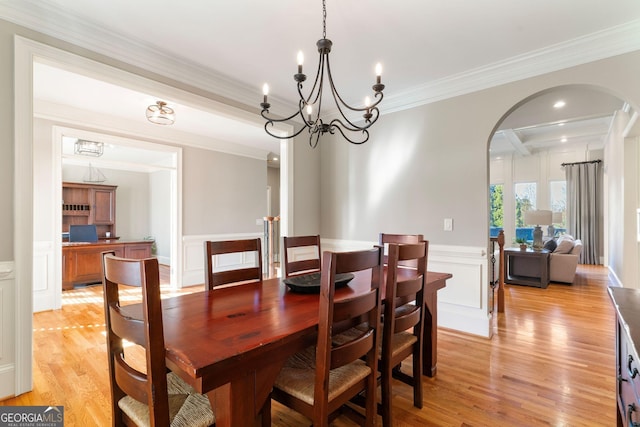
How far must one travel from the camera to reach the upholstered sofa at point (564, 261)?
5.24 meters

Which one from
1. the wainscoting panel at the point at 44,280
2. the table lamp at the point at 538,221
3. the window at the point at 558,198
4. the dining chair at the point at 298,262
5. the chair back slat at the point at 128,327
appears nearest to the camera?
the chair back slat at the point at 128,327

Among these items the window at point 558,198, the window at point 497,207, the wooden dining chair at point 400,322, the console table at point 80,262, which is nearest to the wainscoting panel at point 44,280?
the console table at point 80,262

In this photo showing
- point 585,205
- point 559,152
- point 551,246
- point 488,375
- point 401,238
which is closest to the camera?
point 488,375

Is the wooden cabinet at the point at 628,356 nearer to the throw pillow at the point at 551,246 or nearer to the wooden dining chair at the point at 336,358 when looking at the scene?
the wooden dining chair at the point at 336,358

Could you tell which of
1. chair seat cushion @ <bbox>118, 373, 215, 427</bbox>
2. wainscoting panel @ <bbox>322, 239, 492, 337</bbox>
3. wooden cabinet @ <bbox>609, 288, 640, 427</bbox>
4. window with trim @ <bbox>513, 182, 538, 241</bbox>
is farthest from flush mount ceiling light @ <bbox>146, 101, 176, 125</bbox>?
window with trim @ <bbox>513, 182, 538, 241</bbox>

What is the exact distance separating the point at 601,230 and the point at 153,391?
952cm

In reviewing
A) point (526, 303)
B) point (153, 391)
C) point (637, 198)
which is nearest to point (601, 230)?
point (637, 198)

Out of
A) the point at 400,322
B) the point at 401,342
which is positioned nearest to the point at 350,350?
the point at 400,322

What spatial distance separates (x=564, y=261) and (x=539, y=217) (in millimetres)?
872

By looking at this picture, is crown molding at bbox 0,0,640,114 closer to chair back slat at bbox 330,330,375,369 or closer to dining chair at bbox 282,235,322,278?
dining chair at bbox 282,235,322,278

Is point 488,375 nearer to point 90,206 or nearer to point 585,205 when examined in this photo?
point 585,205

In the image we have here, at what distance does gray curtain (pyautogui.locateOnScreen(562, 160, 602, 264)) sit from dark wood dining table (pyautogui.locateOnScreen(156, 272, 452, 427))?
28.1 ft

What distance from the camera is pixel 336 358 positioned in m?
1.29

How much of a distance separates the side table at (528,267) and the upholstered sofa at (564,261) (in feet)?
0.71
